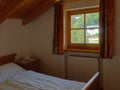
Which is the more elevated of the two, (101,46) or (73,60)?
(101,46)

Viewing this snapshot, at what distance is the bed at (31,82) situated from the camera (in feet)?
7.52

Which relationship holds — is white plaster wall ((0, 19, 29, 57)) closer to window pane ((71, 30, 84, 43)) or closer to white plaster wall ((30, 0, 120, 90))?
white plaster wall ((30, 0, 120, 90))

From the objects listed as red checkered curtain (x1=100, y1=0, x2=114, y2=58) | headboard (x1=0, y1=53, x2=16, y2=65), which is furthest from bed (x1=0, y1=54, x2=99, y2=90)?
red checkered curtain (x1=100, y1=0, x2=114, y2=58)

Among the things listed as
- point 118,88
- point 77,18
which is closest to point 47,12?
point 77,18

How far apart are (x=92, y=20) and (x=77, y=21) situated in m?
0.37

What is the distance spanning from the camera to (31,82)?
252cm

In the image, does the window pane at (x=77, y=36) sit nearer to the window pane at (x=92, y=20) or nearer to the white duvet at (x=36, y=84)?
the window pane at (x=92, y=20)

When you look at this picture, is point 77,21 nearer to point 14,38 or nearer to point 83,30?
point 83,30

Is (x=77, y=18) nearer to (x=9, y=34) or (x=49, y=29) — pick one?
(x=49, y=29)

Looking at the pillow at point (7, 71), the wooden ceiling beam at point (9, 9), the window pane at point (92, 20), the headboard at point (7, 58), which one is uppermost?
the wooden ceiling beam at point (9, 9)

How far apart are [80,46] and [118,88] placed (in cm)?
120

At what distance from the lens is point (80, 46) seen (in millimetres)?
3604

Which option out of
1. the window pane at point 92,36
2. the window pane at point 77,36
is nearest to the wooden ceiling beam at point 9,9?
the window pane at point 77,36

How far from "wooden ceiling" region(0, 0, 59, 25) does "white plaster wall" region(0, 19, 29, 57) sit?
0.16 metres
